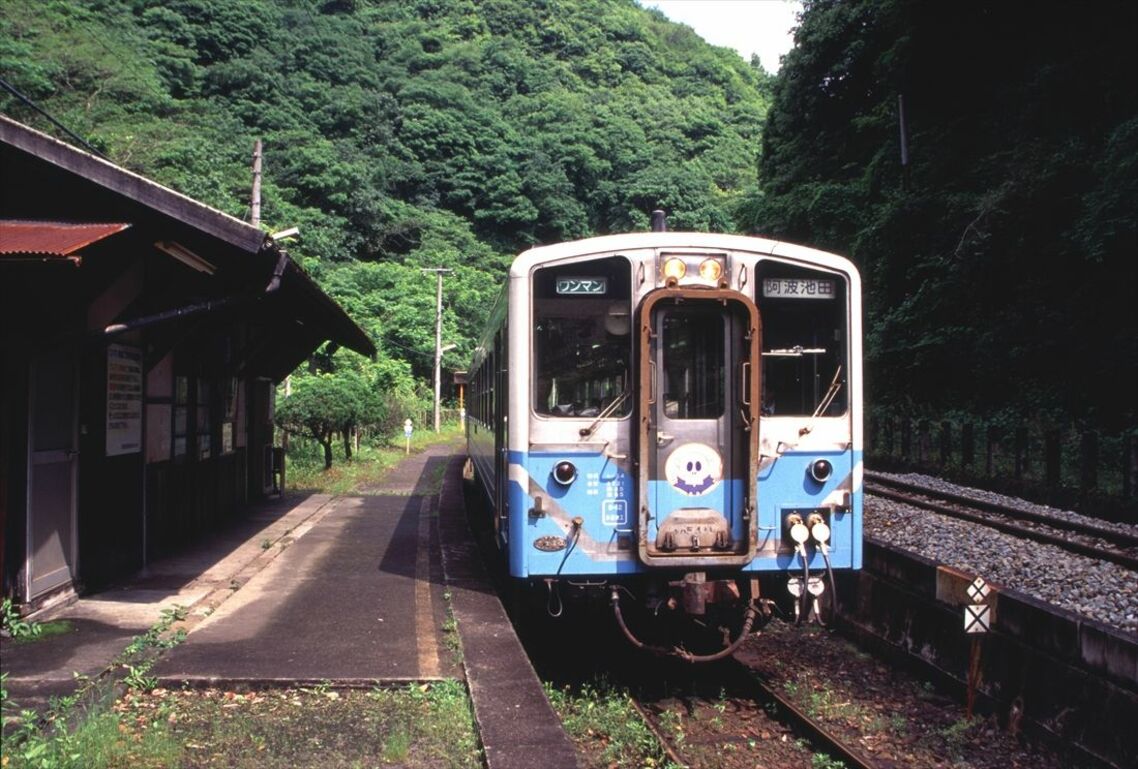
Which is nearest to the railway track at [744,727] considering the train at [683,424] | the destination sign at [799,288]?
the train at [683,424]

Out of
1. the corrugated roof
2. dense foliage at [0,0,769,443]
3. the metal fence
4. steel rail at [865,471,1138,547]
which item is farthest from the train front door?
Result: dense foliage at [0,0,769,443]

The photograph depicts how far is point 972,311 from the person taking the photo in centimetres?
1886

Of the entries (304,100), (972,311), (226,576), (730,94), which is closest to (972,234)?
(972,311)

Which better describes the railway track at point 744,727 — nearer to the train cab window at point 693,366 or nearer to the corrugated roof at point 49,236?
the train cab window at point 693,366

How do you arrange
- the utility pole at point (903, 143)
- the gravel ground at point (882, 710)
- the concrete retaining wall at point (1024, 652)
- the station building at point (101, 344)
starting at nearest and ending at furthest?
the concrete retaining wall at point (1024, 652) < the gravel ground at point (882, 710) < the station building at point (101, 344) < the utility pole at point (903, 143)

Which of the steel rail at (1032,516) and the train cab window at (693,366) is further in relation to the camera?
the steel rail at (1032,516)

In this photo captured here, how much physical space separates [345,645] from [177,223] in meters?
3.13

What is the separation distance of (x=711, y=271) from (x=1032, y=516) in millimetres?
7004

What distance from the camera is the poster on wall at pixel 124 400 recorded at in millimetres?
7352

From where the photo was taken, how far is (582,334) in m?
5.90

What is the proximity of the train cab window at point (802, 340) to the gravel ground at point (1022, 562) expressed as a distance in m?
2.10

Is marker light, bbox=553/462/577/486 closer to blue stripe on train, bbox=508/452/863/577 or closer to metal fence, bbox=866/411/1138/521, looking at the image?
blue stripe on train, bbox=508/452/863/577

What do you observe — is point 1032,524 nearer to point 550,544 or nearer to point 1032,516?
point 1032,516

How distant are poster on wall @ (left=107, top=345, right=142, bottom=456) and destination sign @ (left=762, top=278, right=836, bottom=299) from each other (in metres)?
5.17
